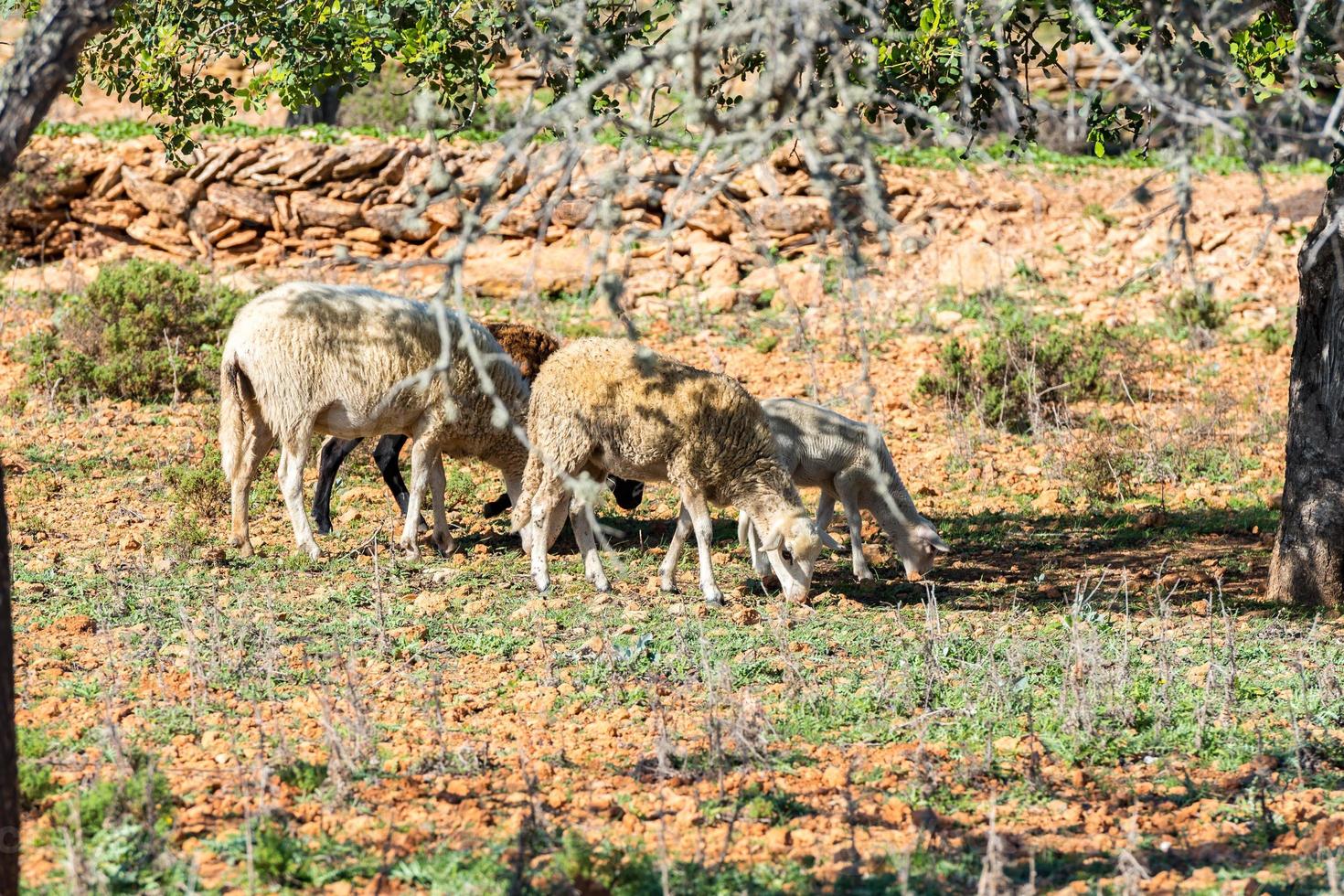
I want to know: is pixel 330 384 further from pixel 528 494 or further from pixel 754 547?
pixel 754 547

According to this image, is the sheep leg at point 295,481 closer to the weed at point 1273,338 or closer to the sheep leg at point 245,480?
the sheep leg at point 245,480

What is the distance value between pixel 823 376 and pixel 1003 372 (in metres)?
1.77

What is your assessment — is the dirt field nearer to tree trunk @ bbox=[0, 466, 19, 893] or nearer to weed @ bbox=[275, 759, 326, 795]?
weed @ bbox=[275, 759, 326, 795]

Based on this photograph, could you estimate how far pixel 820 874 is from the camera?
502 centimetres

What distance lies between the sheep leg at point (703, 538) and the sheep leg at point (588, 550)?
2.01 ft

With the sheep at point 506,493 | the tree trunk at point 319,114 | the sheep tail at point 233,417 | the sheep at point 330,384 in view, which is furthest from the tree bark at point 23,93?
the tree trunk at point 319,114

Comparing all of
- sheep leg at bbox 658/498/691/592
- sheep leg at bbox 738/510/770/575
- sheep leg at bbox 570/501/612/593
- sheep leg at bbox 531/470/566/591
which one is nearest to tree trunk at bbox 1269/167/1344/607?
sheep leg at bbox 738/510/770/575

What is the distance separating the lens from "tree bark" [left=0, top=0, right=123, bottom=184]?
448 cm

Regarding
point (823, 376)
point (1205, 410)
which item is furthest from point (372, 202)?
point (1205, 410)

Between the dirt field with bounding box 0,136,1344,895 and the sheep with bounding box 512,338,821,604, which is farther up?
the sheep with bounding box 512,338,821,604

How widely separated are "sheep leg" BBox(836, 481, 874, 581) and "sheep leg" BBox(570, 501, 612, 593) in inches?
64.6

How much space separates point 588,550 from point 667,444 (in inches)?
33.6

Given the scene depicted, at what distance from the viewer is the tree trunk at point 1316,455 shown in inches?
347

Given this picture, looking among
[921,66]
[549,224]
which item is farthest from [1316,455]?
[549,224]
